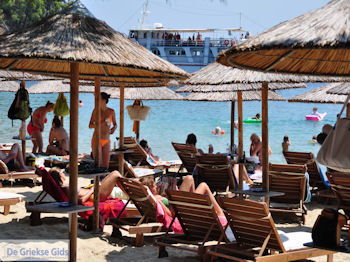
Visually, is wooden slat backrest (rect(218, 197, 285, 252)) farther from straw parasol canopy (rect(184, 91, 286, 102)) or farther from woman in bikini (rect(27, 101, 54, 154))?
woman in bikini (rect(27, 101, 54, 154))

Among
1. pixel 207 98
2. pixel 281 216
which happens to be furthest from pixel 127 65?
pixel 207 98

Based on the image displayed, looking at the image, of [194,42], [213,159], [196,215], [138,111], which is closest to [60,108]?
[138,111]

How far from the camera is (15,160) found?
8766 mm

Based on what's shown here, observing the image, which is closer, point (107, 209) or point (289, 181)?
point (107, 209)

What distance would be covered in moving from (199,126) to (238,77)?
35473 millimetres

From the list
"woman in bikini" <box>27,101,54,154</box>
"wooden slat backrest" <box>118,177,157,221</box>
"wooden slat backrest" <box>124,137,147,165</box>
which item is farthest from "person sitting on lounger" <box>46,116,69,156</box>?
"wooden slat backrest" <box>118,177,157,221</box>

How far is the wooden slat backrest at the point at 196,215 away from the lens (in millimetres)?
4824

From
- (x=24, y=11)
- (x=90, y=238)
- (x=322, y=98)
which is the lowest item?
(x=90, y=238)

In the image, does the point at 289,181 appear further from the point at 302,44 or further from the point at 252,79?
the point at 302,44

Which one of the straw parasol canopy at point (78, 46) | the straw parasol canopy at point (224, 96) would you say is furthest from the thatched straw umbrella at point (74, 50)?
the straw parasol canopy at point (224, 96)

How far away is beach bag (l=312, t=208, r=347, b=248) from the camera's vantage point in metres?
3.69

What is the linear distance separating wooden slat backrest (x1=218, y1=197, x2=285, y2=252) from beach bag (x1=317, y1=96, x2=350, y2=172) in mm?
788

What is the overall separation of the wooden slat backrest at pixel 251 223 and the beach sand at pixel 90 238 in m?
0.69

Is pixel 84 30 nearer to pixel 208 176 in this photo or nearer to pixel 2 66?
pixel 2 66
